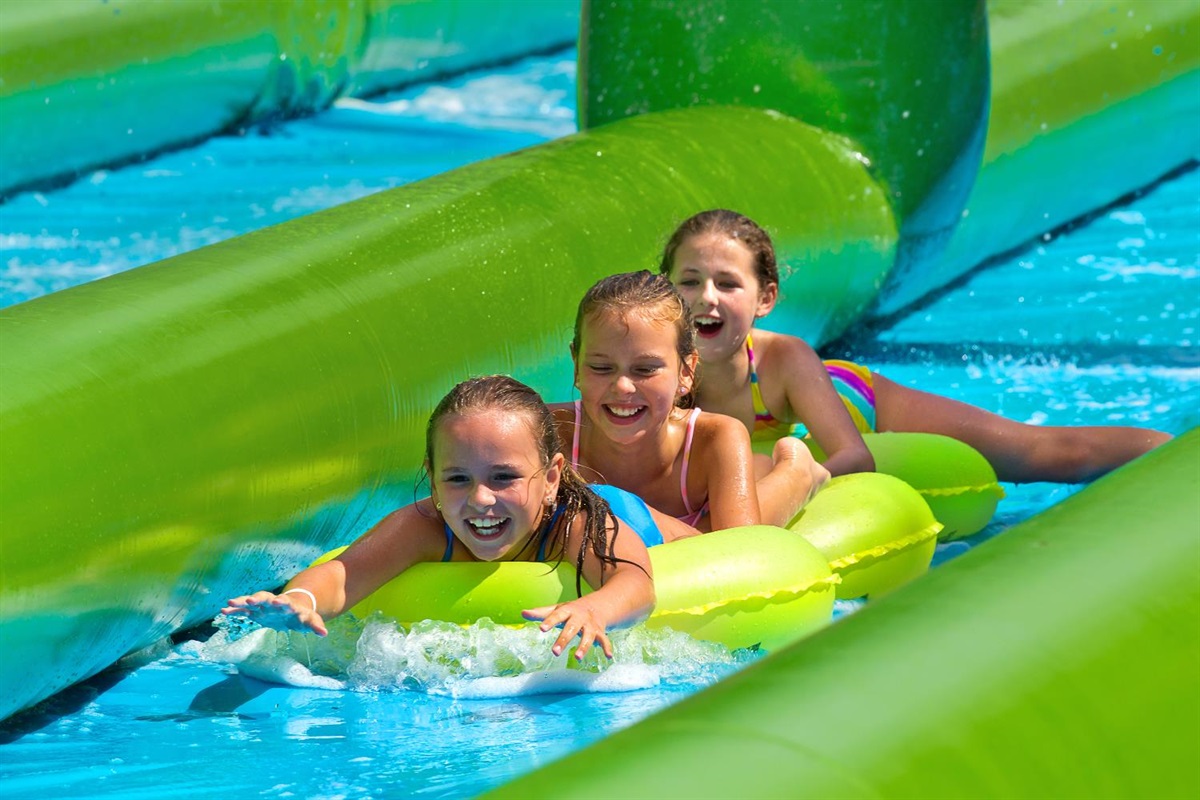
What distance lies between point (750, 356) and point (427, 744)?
1375mm

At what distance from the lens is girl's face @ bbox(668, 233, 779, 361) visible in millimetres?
3506

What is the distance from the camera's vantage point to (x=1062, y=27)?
566cm

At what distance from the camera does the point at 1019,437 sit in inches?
151

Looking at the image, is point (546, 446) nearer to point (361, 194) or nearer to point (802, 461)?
point (802, 461)

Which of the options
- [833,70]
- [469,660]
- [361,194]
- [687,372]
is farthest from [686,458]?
[361,194]

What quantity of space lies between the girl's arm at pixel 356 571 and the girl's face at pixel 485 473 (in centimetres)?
9

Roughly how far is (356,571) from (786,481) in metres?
0.82

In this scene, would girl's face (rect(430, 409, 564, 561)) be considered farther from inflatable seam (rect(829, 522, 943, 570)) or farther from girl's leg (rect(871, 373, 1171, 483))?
girl's leg (rect(871, 373, 1171, 483))

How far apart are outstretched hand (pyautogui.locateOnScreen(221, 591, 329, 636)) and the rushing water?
0.44ft

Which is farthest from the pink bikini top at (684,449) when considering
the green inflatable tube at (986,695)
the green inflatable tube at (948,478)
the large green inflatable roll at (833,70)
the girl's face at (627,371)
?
the large green inflatable roll at (833,70)

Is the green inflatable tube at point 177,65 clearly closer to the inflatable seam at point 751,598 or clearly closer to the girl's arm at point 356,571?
the girl's arm at point 356,571

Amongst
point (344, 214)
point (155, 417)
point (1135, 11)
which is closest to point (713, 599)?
point (155, 417)

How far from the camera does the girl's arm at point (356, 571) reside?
→ 2.59 meters

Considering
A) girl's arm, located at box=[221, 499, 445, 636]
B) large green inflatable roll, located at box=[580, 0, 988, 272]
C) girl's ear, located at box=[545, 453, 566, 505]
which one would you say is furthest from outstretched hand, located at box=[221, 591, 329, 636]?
large green inflatable roll, located at box=[580, 0, 988, 272]
